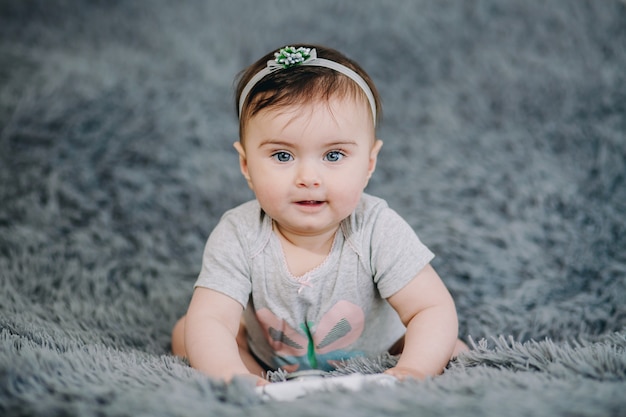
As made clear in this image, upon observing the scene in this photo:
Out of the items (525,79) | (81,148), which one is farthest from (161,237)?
(525,79)

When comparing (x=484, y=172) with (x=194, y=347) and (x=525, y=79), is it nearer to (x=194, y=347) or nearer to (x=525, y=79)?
(x=525, y=79)

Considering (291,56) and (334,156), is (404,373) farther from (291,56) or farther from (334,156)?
(291,56)

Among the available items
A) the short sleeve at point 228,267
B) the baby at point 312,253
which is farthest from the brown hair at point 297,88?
the short sleeve at point 228,267

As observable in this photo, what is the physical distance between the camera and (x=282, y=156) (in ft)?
3.28

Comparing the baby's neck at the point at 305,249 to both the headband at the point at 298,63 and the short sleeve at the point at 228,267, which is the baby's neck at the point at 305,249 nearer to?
the short sleeve at the point at 228,267

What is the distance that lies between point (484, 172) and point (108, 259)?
3.18 ft

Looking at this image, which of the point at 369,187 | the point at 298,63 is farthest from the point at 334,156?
the point at 369,187

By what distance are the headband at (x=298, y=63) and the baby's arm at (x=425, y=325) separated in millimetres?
322

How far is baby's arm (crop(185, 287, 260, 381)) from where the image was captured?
97 centimetres

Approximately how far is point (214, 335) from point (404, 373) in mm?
299

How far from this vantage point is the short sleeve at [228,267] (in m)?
1.05

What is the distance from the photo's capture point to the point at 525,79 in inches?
75.0

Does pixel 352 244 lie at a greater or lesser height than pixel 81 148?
lesser

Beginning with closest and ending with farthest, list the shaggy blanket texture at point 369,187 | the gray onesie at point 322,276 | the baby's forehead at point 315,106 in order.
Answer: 1. the shaggy blanket texture at point 369,187
2. the baby's forehead at point 315,106
3. the gray onesie at point 322,276
